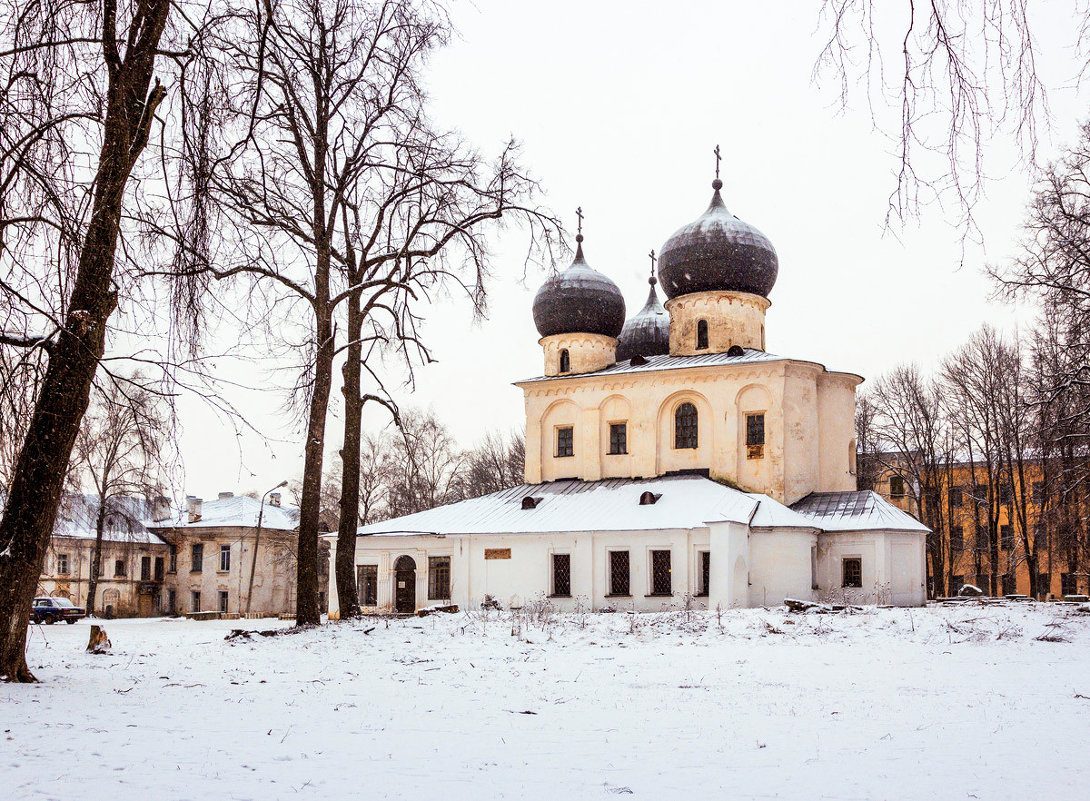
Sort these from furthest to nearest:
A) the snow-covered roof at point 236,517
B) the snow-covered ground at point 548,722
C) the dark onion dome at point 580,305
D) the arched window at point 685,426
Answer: the snow-covered roof at point 236,517
the dark onion dome at point 580,305
the arched window at point 685,426
the snow-covered ground at point 548,722

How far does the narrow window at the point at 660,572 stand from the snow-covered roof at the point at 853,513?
14.6ft

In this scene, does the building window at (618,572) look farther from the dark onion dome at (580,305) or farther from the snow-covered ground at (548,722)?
the snow-covered ground at (548,722)

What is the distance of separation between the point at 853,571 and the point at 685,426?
7.12m

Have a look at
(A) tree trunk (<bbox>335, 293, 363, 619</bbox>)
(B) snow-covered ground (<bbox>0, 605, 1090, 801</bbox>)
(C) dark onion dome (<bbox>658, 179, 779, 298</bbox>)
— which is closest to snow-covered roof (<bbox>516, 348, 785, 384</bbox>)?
(C) dark onion dome (<bbox>658, 179, 779, 298</bbox>)

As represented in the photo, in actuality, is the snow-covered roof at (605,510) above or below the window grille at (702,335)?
below

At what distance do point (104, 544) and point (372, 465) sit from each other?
1491 cm

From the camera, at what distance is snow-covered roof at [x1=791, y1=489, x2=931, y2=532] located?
30.2 metres

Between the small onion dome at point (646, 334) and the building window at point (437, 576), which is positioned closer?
the building window at point (437, 576)

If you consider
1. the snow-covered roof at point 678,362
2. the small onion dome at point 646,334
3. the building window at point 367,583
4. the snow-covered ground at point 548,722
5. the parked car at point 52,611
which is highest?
the small onion dome at point 646,334

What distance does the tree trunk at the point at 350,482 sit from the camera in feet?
71.9

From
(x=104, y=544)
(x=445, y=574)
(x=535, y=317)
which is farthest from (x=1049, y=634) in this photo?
(x=104, y=544)

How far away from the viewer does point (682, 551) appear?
29.7 m

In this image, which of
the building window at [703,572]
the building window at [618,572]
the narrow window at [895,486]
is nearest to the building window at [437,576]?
the building window at [618,572]

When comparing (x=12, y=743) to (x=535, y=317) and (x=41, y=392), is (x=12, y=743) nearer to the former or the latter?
(x=41, y=392)
